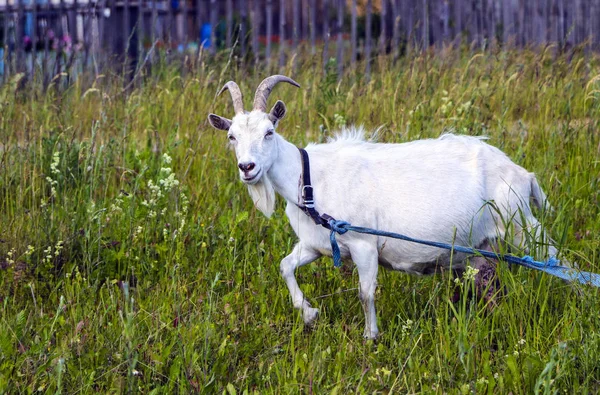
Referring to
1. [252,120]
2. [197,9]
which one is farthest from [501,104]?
[197,9]

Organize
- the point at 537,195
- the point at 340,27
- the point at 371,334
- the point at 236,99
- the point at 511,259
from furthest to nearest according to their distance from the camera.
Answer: the point at 340,27 < the point at 537,195 < the point at 236,99 < the point at 371,334 < the point at 511,259

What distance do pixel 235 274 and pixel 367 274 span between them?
88cm

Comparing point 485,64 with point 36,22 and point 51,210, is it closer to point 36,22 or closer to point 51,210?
point 51,210

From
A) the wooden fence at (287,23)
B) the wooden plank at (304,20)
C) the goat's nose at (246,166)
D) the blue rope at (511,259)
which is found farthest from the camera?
the wooden plank at (304,20)

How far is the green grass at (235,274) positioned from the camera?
12.1 feet

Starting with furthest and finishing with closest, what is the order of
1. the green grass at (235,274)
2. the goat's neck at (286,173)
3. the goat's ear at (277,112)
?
the goat's ear at (277,112), the goat's neck at (286,173), the green grass at (235,274)

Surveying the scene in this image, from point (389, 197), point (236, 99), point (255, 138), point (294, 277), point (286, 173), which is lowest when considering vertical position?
point (294, 277)

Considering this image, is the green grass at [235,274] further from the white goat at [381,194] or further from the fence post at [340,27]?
the fence post at [340,27]

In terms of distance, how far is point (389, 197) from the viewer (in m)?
4.62

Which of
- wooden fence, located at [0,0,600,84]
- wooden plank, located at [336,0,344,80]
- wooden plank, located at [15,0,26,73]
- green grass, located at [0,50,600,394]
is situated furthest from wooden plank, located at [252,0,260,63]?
green grass, located at [0,50,600,394]

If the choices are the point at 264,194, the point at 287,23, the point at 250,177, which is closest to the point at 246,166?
the point at 250,177

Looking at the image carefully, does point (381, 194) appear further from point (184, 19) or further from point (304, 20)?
point (304, 20)

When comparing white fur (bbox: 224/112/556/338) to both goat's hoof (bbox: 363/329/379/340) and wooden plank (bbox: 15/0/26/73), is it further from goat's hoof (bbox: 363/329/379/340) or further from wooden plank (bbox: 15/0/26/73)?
wooden plank (bbox: 15/0/26/73)

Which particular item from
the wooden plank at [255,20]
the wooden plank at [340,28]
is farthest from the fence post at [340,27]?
the wooden plank at [255,20]
